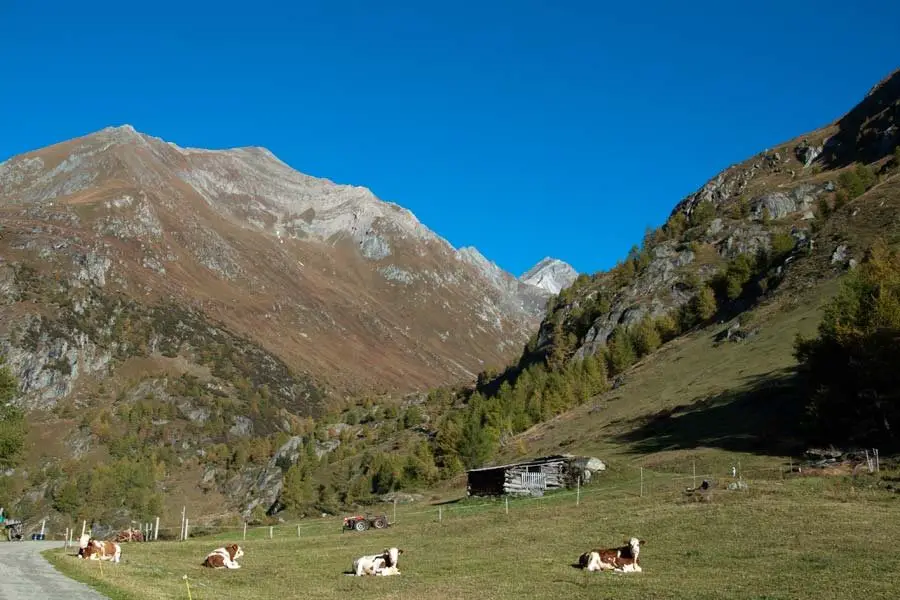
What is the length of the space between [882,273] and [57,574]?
84292mm

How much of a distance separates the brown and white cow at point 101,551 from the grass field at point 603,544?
36.4 inches

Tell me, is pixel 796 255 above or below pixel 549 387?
above

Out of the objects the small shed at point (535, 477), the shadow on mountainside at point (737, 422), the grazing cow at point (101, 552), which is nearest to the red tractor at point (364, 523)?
the small shed at point (535, 477)

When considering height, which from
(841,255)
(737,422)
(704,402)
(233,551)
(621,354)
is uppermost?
(841,255)

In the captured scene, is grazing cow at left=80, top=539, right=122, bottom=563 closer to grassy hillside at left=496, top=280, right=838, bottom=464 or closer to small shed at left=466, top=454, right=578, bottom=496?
small shed at left=466, top=454, right=578, bottom=496

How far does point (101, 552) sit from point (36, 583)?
1065cm

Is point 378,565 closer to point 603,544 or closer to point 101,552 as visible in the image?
point 603,544

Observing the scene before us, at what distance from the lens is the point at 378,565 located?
32.8 m

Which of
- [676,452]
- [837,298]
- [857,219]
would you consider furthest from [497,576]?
[857,219]

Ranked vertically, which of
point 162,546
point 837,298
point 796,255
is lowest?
point 162,546

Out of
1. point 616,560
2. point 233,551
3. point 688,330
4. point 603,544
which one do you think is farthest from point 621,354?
point 616,560

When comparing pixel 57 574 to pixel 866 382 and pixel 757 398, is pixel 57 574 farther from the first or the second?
pixel 757 398

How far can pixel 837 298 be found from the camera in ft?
268

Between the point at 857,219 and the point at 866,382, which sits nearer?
the point at 866,382
